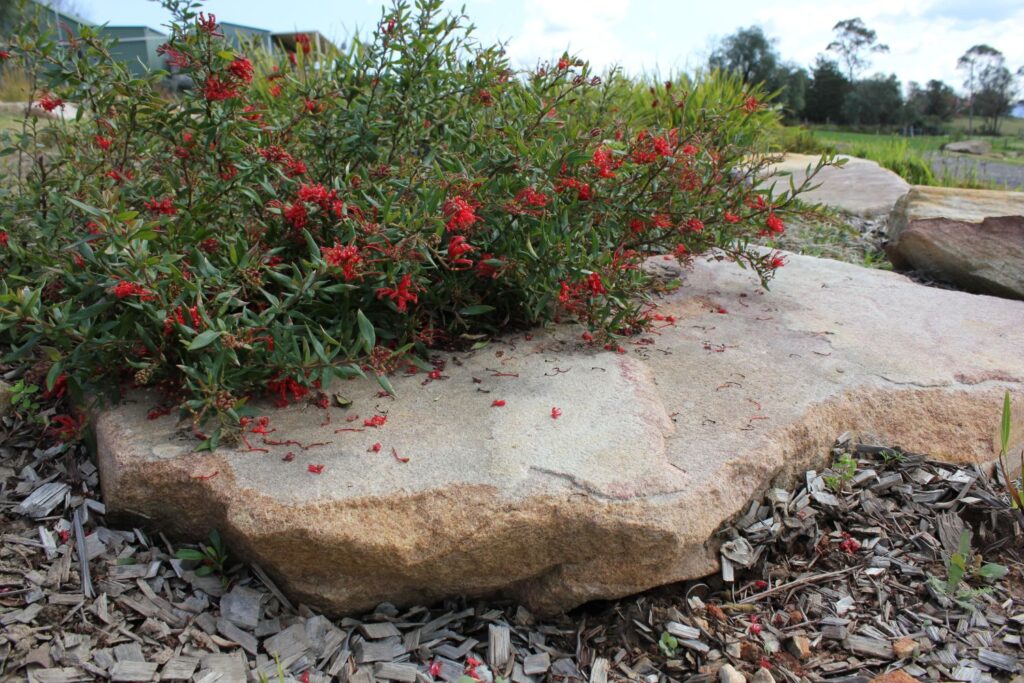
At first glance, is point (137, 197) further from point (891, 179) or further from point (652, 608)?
point (891, 179)

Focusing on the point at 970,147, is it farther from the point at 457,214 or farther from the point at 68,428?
the point at 68,428

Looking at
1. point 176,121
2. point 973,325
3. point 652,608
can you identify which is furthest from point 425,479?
point 973,325

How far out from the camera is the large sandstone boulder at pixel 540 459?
2289 millimetres

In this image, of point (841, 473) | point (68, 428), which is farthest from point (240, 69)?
point (841, 473)

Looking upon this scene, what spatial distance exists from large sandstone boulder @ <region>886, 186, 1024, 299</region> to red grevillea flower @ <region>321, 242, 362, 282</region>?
418cm

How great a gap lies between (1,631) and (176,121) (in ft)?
5.92

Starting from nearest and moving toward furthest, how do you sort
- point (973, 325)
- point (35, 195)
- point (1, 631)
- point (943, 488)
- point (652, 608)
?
1. point (1, 631)
2. point (652, 608)
3. point (943, 488)
4. point (35, 195)
5. point (973, 325)

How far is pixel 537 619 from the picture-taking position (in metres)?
2.48

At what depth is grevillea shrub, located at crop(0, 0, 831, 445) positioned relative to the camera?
2498 millimetres

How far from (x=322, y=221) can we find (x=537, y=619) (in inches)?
→ 63.4

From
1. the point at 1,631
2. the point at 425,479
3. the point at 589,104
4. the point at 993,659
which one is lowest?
the point at 993,659

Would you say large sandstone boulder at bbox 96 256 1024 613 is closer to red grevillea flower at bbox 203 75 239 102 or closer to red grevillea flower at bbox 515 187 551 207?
red grevillea flower at bbox 515 187 551 207

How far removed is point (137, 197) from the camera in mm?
3152

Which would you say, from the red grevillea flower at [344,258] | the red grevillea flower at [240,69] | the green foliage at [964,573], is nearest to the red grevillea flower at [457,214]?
the red grevillea flower at [344,258]
